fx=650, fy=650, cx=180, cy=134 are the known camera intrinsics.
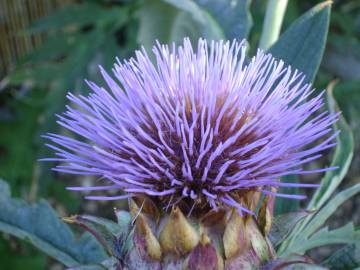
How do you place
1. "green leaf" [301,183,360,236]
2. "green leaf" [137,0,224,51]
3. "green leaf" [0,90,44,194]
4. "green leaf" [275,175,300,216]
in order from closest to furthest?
"green leaf" [301,183,360,236] < "green leaf" [275,175,300,216] < "green leaf" [137,0,224,51] < "green leaf" [0,90,44,194]

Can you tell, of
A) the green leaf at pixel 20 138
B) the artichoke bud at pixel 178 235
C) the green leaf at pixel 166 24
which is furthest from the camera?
the green leaf at pixel 20 138

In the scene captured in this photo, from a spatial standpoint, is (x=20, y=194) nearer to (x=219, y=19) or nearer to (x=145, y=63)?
(x=219, y=19)

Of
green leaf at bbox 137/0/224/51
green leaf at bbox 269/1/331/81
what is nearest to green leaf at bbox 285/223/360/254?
green leaf at bbox 269/1/331/81

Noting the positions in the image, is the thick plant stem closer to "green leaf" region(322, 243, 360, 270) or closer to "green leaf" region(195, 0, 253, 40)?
"green leaf" region(195, 0, 253, 40)

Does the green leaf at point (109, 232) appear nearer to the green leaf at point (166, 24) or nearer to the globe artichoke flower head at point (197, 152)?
the globe artichoke flower head at point (197, 152)

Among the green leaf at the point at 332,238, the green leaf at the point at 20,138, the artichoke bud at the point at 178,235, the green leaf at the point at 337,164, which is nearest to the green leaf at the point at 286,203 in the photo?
the green leaf at the point at 337,164

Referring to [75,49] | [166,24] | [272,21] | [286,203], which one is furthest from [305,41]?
[75,49]
